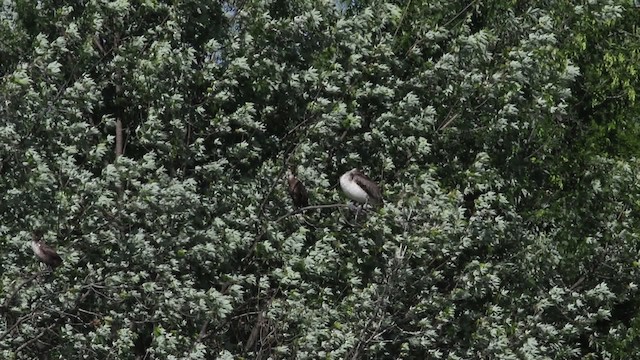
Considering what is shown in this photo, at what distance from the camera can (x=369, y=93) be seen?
14.3 m

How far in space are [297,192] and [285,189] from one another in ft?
1.34

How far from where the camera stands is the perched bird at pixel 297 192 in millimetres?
13344

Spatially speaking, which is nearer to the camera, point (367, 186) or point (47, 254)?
point (47, 254)

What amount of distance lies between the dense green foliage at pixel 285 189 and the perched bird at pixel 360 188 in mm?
250

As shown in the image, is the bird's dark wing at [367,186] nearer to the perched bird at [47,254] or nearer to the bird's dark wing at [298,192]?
the bird's dark wing at [298,192]

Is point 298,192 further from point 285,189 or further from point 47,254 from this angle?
point 47,254

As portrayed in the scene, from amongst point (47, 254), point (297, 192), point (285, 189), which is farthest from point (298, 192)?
point (47, 254)

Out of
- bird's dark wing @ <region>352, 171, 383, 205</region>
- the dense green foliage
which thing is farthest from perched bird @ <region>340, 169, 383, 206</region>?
the dense green foliage

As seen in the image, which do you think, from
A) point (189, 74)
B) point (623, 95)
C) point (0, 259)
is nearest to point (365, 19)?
point (189, 74)

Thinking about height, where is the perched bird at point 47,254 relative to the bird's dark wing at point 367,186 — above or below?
below

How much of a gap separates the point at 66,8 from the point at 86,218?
2865 mm

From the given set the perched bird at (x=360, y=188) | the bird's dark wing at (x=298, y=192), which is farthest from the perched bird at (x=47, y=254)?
the perched bird at (x=360, y=188)

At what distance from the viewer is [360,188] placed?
515 inches

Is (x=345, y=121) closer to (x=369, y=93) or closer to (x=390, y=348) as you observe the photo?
(x=369, y=93)
